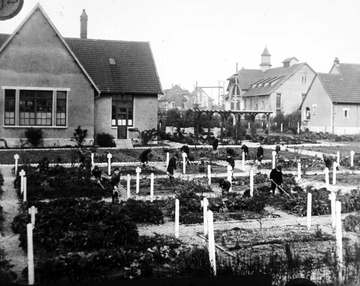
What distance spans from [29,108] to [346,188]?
11.7 m

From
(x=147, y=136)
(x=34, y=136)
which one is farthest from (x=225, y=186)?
(x=147, y=136)

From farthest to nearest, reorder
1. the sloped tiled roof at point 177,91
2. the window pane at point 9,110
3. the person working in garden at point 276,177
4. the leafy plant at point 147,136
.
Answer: the leafy plant at point 147,136, the sloped tiled roof at point 177,91, the person working in garden at point 276,177, the window pane at point 9,110

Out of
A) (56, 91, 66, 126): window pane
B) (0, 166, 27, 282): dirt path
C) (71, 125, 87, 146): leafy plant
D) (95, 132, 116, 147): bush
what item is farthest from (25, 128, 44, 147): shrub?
(95, 132, 116, 147): bush

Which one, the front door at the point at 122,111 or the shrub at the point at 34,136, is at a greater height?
the front door at the point at 122,111

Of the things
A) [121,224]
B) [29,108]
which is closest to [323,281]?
[121,224]

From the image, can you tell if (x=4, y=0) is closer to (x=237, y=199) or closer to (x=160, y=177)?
(x=237, y=199)

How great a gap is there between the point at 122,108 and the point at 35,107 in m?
19.2

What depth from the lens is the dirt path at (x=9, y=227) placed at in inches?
318

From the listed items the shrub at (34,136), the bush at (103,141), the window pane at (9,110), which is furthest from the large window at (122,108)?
the window pane at (9,110)

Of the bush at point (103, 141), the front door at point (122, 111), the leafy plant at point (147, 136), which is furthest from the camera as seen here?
the front door at point (122, 111)

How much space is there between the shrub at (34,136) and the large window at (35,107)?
16cm

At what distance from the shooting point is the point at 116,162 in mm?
17766

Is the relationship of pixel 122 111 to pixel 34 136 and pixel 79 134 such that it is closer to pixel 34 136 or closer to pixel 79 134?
pixel 79 134

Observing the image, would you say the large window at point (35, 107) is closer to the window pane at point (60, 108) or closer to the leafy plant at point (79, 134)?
the window pane at point (60, 108)
